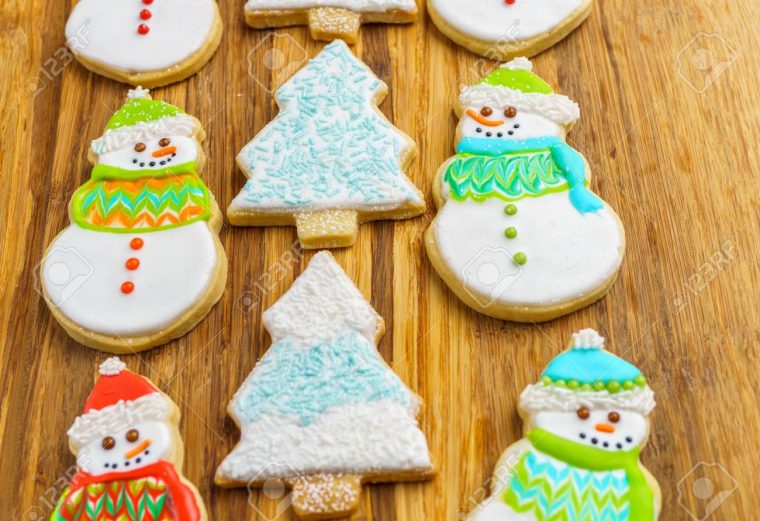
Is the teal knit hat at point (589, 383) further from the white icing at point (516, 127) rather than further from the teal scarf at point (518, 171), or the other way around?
the white icing at point (516, 127)

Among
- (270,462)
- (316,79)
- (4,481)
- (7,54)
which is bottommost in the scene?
(4,481)

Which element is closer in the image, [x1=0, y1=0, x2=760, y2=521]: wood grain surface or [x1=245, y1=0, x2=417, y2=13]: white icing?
[x1=0, y1=0, x2=760, y2=521]: wood grain surface

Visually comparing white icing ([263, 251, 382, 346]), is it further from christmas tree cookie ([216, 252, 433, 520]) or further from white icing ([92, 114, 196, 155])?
white icing ([92, 114, 196, 155])

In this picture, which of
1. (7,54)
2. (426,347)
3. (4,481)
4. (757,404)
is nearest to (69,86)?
(7,54)

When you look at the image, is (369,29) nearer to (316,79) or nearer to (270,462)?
(316,79)

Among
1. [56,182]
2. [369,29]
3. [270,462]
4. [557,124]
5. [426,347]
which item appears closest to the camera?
[270,462]

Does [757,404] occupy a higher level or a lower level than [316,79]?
lower

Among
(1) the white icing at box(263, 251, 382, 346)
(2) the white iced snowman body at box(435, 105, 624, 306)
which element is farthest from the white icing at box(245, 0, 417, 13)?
(1) the white icing at box(263, 251, 382, 346)
